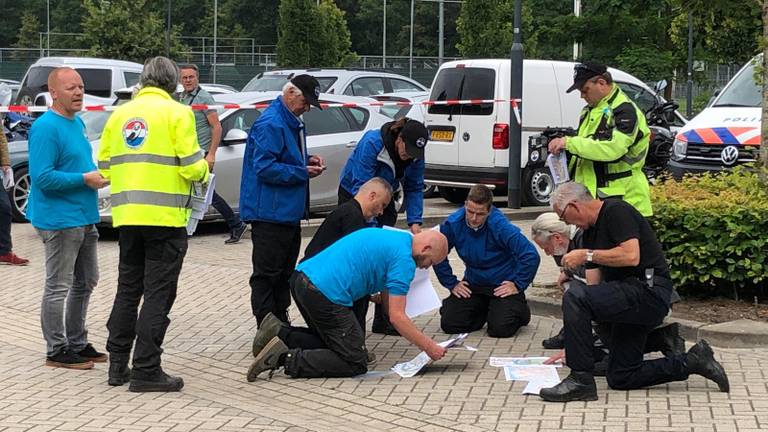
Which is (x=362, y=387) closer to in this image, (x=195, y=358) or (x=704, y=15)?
(x=195, y=358)

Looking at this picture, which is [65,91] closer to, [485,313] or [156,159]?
[156,159]

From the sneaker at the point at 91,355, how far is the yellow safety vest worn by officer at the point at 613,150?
337 centimetres

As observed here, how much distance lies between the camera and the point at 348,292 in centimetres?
720

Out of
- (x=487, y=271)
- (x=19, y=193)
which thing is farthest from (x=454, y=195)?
(x=487, y=271)

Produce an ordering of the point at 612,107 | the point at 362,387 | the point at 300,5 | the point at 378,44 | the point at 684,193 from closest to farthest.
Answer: the point at 362,387, the point at 612,107, the point at 684,193, the point at 300,5, the point at 378,44

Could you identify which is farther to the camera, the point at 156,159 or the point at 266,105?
the point at 266,105

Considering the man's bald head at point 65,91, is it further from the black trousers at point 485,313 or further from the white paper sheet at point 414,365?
the black trousers at point 485,313

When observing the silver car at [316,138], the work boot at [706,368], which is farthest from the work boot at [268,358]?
the silver car at [316,138]

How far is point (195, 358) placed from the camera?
26.1 feet

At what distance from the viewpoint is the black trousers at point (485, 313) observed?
8.48 metres

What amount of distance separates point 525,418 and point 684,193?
366cm

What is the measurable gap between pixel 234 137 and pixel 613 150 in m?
6.54

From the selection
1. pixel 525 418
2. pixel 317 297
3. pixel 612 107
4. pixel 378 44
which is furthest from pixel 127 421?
pixel 378 44

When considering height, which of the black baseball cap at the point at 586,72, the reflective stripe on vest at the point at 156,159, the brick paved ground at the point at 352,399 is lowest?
the brick paved ground at the point at 352,399
